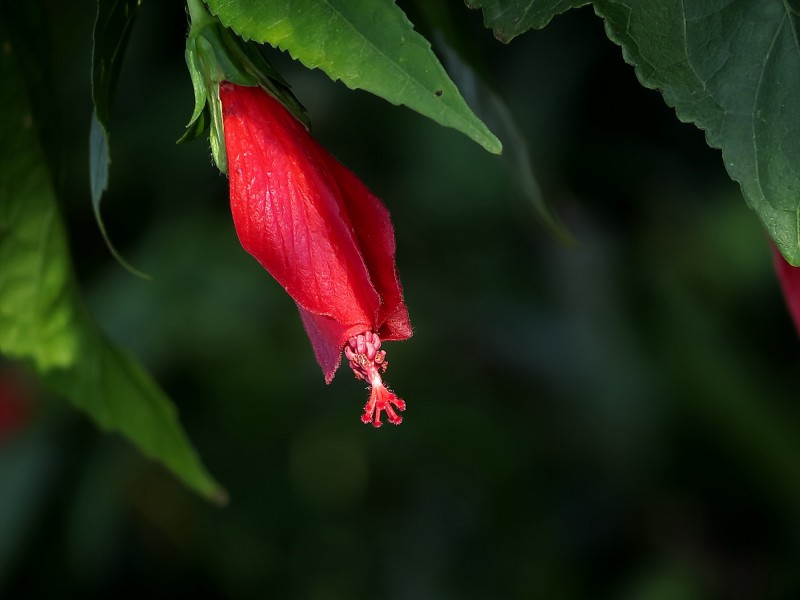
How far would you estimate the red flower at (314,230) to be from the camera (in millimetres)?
607

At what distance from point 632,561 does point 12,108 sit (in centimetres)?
169

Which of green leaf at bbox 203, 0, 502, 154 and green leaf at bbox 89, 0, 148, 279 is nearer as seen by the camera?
green leaf at bbox 203, 0, 502, 154

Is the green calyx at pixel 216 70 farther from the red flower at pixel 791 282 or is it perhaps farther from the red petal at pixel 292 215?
the red flower at pixel 791 282

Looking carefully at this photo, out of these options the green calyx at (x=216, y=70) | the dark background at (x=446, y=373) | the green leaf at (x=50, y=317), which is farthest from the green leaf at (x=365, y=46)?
the dark background at (x=446, y=373)

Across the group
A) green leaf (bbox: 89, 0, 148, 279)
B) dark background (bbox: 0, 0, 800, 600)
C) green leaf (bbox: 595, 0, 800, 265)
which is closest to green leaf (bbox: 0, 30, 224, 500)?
green leaf (bbox: 89, 0, 148, 279)

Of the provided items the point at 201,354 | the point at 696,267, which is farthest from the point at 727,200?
the point at 201,354

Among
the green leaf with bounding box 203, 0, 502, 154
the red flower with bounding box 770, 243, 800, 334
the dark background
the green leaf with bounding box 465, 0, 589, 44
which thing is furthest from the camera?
the dark background

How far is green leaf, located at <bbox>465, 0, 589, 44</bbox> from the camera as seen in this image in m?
0.63

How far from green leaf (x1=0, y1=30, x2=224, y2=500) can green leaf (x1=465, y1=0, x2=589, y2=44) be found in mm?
364

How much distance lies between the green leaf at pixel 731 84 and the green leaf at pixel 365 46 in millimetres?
132

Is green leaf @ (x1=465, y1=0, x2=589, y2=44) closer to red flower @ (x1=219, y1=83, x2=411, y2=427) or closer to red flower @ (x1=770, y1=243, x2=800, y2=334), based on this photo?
red flower @ (x1=219, y1=83, x2=411, y2=427)

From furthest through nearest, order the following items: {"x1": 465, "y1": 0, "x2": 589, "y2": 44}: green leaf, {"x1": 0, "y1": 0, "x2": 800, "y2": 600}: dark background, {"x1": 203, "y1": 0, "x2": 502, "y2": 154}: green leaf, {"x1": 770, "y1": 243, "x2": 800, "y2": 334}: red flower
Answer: {"x1": 0, "y1": 0, "x2": 800, "y2": 600}: dark background < {"x1": 770, "y1": 243, "x2": 800, "y2": 334}: red flower < {"x1": 465, "y1": 0, "x2": 589, "y2": 44}: green leaf < {"x1": 203, "y1": 0, "x2": 502, "y2": 154}: green leaf

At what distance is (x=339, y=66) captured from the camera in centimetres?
56

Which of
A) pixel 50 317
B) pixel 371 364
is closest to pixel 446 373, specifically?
pixel 50 317
